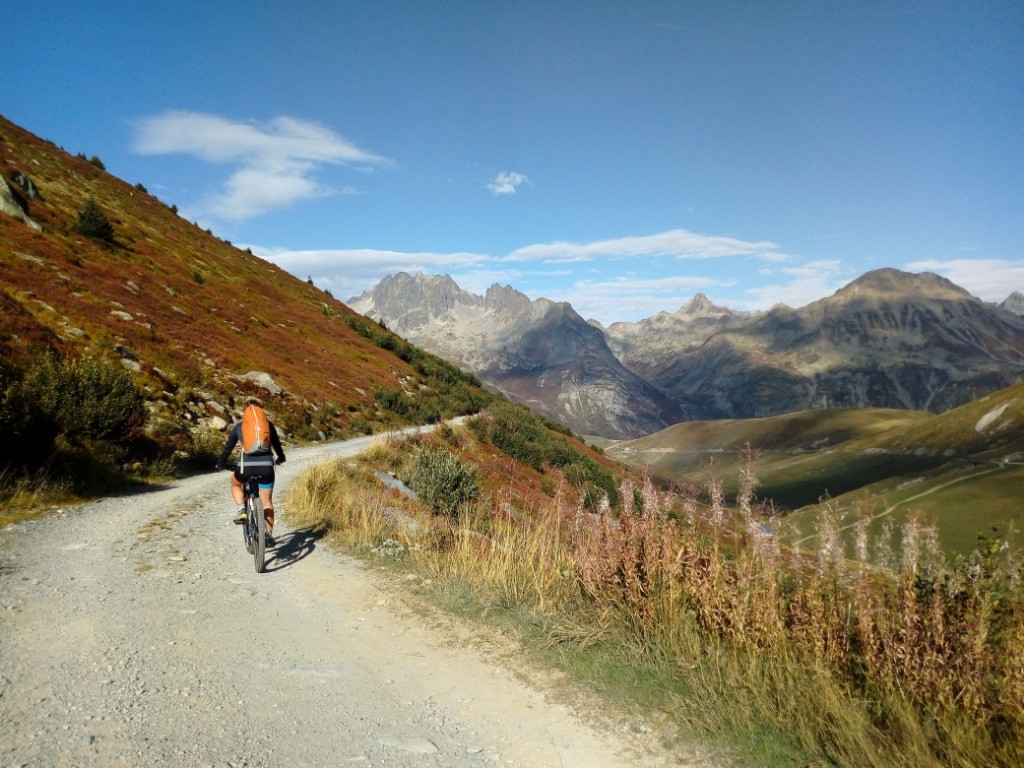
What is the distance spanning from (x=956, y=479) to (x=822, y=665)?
130m

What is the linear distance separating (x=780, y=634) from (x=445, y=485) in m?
7.81

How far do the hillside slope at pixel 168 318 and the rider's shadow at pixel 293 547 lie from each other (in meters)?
9.58

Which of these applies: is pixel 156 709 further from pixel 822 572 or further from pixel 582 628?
pixel 822 572

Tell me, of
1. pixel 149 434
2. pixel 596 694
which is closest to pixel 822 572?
pixel 596 694

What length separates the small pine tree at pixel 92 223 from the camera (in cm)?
3256

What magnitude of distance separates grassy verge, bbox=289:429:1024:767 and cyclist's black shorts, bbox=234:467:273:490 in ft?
11.6

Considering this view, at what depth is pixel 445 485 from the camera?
37.8ft

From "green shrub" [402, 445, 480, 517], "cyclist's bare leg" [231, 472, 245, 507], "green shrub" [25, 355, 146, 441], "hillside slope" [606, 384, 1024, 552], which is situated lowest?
"hillside slope" [606, 384, 1024, 552]

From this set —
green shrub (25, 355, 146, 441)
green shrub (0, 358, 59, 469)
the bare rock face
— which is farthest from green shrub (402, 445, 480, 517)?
the bare rock face

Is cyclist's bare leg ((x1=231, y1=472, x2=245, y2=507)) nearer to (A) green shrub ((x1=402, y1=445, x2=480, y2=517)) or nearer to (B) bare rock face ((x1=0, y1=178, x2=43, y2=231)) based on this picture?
(A) green shrub ((x1=402, y1=445, x2=480, y2=517))

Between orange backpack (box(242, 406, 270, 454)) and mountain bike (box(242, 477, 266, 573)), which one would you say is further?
orange backpack (box(242, 406, 270, 454))

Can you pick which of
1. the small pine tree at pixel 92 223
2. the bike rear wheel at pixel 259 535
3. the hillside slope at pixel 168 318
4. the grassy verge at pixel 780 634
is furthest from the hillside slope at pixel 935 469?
the grassy verge at pixel 780 634

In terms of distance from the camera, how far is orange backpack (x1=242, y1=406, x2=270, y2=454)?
27.5 ft

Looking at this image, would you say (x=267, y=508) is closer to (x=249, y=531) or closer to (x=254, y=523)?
(x=254, y=523)
